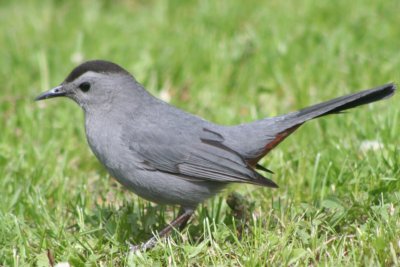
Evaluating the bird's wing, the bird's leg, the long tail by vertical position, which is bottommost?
the bird's leg

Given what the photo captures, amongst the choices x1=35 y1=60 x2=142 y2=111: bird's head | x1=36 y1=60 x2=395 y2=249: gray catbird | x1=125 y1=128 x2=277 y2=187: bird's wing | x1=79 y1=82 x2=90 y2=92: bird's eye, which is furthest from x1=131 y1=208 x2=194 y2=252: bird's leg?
x1=79 y1=82 x2=90 y2=92: bird's eye

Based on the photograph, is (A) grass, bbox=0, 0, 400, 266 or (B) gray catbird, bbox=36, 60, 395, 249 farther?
(B) gray catbird, bbox=36, 60, 395, 249

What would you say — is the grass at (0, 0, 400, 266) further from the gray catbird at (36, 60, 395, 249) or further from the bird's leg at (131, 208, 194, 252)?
the gray catbird at (36, 60, 395, 249)

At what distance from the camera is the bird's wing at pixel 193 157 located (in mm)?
4695

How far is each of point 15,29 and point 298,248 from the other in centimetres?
565

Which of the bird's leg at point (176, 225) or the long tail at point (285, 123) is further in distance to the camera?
the long tail at point (285, 123)

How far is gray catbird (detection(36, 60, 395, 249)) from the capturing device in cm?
474

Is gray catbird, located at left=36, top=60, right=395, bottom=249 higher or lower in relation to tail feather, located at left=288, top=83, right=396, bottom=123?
lower

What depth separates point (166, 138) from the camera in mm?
4898

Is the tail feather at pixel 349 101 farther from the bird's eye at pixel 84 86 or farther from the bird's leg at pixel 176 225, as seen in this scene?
the bird's eye at pixel 84 86

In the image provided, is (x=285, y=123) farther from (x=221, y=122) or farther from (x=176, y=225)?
(x=221, y=122)

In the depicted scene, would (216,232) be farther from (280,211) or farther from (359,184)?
(359,184)

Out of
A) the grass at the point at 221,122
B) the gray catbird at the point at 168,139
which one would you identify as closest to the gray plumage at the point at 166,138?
the gray catbird at the point at 168,139

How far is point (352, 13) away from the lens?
27.1 feet
